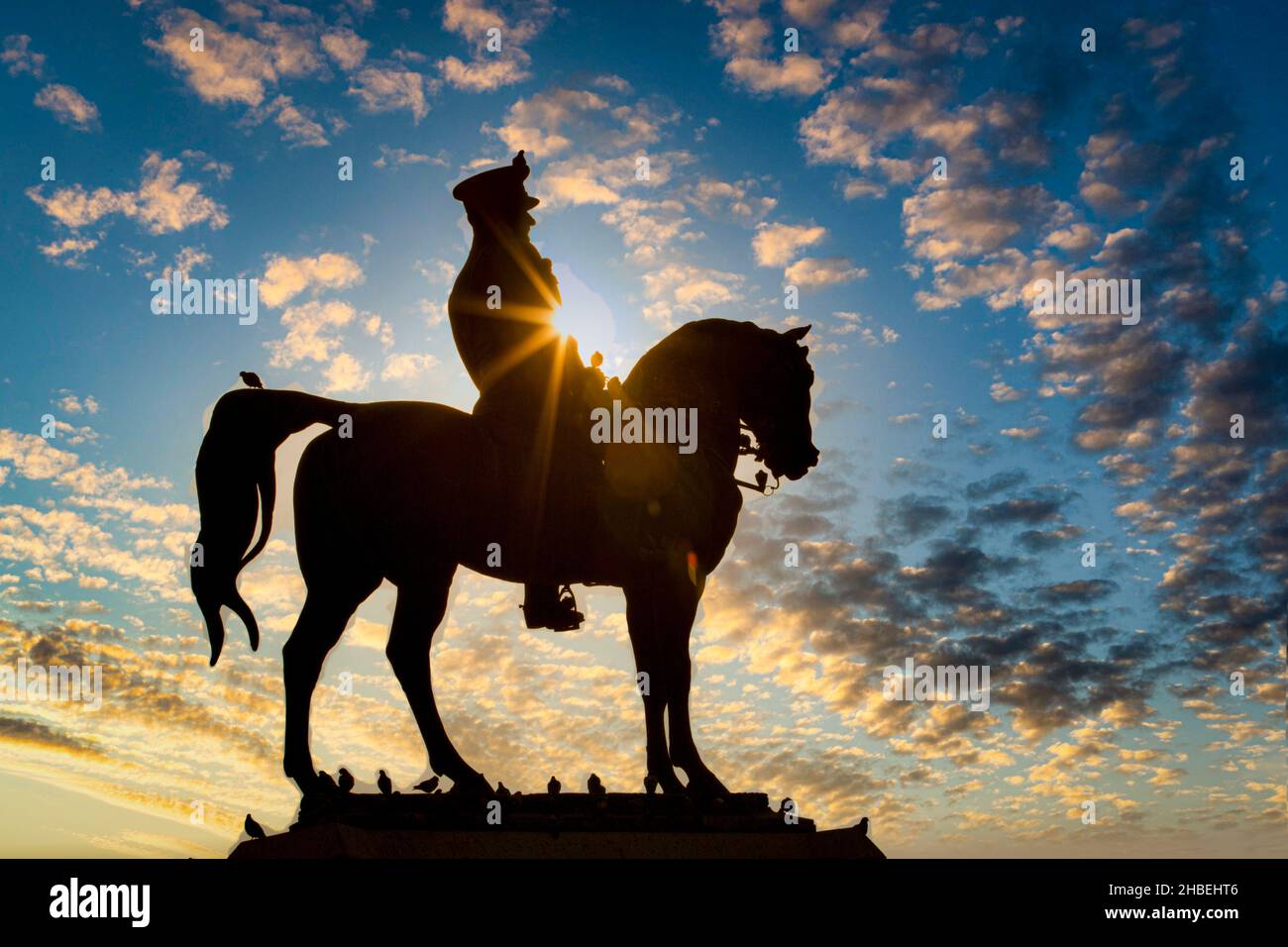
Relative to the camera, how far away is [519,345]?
11.8 m

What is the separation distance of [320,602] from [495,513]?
1.83 metres

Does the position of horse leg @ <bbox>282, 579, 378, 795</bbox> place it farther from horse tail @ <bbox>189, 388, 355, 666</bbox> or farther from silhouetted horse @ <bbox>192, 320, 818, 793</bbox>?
horse tail @ <bbox>189, 388, 355, 666</bbox>

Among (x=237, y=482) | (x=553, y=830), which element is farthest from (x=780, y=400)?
(x=237, y=482)

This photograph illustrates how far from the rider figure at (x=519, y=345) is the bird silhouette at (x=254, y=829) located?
3.39m

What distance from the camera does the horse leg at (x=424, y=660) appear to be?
33.4 ft

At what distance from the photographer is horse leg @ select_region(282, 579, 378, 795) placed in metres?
9.77

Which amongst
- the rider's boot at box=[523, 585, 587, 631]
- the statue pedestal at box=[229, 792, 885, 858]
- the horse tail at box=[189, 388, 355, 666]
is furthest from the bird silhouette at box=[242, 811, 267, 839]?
the rider's boot at box=[523, 585, 587, 631]

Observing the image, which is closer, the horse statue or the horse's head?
the horse statue

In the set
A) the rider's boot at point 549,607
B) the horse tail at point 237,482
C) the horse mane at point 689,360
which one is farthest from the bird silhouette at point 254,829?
the horse mane at point 689,360

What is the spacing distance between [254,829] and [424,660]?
1918 millimetres

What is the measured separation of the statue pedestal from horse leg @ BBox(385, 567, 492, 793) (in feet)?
1.79

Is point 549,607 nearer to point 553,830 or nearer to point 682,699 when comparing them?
point 682,699

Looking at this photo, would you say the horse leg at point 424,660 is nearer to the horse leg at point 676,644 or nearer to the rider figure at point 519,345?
the rider figure at point 519,345
